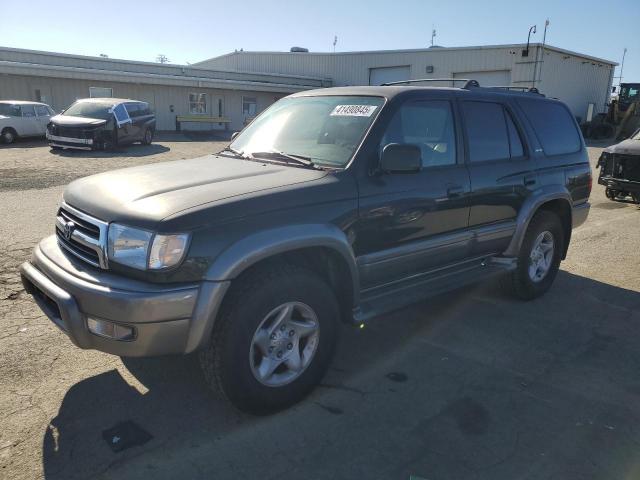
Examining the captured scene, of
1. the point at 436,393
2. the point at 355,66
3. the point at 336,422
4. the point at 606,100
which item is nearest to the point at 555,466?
the point at 436,393

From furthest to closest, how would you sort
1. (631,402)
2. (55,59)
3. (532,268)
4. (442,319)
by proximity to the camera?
1. (55,59)
2. (532,268)
3. (442,319)
4. (631,402)

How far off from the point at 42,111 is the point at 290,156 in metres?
18.7

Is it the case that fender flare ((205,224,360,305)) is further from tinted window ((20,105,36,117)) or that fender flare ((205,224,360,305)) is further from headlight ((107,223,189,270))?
tinted window ((20,105,36,117))

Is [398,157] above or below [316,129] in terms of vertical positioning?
below

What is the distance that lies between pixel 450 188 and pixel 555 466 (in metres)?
2.03

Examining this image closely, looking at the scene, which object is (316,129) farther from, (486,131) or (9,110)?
(9,110)

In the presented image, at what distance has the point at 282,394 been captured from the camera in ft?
10.2

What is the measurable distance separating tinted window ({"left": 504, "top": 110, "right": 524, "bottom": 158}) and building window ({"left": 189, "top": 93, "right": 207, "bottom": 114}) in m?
27.5

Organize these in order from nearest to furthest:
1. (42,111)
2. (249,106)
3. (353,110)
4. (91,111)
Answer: (353,110) < (91,111) < (42,111) < (249,106)

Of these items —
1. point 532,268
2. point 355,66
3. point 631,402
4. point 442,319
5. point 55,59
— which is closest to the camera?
point 631,402

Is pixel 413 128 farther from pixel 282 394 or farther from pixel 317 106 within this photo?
pixel 282 394

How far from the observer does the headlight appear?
8.61 ft

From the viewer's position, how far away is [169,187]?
3.07 m

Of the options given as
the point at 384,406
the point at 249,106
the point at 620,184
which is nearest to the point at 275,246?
the point at 384,406
